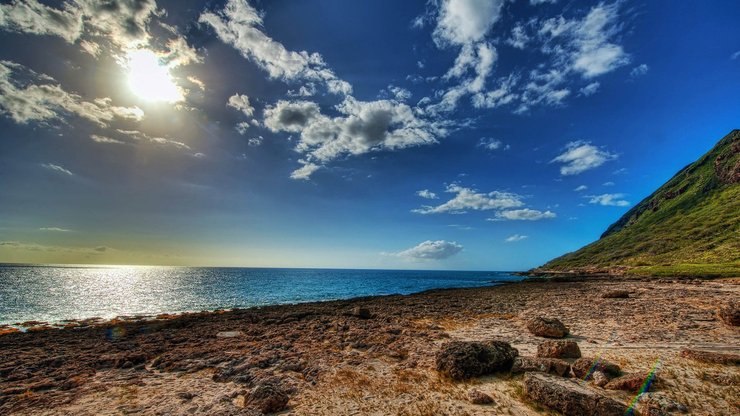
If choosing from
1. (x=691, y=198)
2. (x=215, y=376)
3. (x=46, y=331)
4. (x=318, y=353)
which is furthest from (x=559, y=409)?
(x=691, y=198)

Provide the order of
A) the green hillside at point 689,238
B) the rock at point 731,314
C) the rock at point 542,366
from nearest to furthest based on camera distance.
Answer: the rock at point 542,366, the rock at point 731,314, the green hillside at point 689,238

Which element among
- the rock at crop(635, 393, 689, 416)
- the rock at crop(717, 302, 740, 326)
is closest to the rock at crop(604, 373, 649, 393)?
the rock at crop(635, 393, 689, 416)

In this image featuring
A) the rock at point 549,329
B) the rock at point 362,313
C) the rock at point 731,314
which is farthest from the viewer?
the rock at point 362,313

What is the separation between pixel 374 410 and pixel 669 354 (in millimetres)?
13712

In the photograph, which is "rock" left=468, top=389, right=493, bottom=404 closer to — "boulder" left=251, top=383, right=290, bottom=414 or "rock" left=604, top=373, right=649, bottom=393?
"rock" left=604, top=373, right=649, bottom=393

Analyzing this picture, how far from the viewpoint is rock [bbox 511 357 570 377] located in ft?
36.5

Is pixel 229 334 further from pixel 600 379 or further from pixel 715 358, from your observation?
pixel 715 358

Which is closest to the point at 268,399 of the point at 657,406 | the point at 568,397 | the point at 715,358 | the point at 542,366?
the point at 568,397

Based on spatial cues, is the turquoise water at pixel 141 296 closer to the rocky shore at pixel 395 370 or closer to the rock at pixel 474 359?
the rocky shore at pixel 395 370

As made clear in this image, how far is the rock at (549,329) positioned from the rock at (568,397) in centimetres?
910

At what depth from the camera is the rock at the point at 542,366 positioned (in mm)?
11125

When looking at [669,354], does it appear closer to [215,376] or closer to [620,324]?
[620,324]

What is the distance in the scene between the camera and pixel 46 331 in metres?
25.5

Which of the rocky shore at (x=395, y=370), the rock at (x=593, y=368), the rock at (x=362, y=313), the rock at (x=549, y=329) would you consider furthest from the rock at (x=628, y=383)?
the rock at (x=362, y=313)
